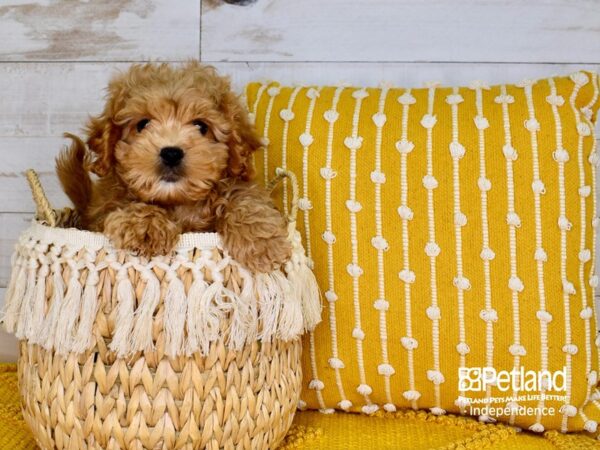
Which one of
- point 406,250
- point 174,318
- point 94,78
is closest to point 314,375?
point 406,250

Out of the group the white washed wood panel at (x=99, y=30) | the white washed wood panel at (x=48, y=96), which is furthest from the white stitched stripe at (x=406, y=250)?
the white washed wood panel at (x=48, y=96)

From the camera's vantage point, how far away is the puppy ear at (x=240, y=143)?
3.58ft

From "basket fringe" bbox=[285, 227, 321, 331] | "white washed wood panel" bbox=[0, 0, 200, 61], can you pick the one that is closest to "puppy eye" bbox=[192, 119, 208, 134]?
"basket fringe" bbox=[285, 227, 321, 331]

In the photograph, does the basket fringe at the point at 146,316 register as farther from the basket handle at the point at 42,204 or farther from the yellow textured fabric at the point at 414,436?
the yellow textured fabric at the point at 414,436

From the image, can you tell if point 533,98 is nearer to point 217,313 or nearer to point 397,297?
point 397,297

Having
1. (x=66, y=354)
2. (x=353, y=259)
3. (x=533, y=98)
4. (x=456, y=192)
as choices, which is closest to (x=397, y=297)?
(x=353, y=259)

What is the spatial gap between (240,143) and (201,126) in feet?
0.24

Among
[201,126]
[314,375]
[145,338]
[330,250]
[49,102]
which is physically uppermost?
[49,102]

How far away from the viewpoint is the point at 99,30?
160 cm

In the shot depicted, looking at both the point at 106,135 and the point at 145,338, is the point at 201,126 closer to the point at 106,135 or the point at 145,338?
the point at 106,135

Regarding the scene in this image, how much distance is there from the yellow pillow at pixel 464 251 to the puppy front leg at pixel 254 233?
19cm

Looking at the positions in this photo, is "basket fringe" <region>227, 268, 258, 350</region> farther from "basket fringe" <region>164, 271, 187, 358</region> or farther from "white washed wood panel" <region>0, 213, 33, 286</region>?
"white washed wood panel" <region>0, 213, 33, 286</region>

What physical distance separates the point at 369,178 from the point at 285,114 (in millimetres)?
214

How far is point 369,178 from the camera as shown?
1159 millimetres
